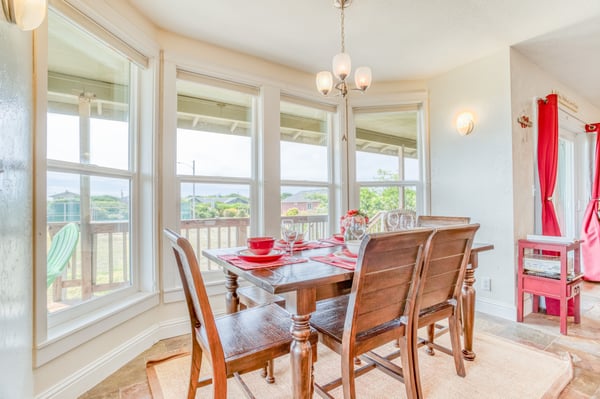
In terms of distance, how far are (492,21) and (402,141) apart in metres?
1.48

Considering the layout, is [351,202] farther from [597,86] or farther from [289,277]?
[597,86]

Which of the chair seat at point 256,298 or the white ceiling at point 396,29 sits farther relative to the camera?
the white ceiling at point 396,29

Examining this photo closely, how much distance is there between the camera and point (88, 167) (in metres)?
1.92

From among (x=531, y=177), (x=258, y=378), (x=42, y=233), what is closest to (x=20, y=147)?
(x=42, y=233)

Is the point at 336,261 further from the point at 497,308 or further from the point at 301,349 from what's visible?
the point at 497,308

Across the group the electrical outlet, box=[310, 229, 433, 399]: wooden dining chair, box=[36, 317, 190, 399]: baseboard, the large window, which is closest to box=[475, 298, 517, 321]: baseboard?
the electrical outlet

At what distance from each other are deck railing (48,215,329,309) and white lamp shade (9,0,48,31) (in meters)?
1.06

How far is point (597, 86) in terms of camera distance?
3.68 m

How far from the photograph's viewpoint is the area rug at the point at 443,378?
1658 mm

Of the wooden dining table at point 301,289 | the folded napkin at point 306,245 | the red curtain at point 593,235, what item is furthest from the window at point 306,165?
the red curtain at point 593,235

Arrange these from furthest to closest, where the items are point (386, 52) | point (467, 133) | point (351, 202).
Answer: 1. point (351, 202)
2. point (467, 133)
3. point (386, 52)

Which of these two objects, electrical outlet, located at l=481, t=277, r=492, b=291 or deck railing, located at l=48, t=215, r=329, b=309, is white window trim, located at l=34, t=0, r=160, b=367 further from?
electrical outlet, located at l=481, t=277, r=492, b=291

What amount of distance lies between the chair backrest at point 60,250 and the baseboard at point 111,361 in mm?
554

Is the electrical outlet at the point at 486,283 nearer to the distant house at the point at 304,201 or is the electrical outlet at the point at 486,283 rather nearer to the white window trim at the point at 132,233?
the distant house at the point at 304,201
